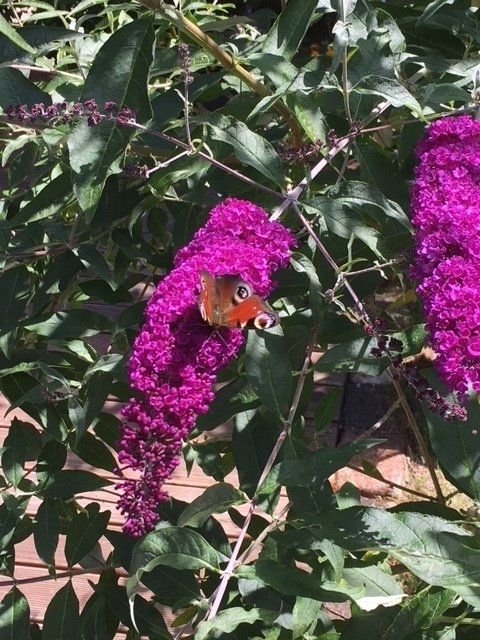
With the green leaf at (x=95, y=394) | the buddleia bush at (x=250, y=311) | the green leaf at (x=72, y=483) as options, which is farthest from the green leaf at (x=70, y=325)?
the green leaf at (x=72, y=483)

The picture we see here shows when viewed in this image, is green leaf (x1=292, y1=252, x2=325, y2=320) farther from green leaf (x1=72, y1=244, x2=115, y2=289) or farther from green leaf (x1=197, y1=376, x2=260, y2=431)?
green leaf (x1=72, y1=244, x2=115, y2=289)

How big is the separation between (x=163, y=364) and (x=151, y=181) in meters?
0.45

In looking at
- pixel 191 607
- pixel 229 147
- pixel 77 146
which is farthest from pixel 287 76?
pixel 191 607

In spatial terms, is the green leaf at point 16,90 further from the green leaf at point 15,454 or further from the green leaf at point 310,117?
the green leaf at point 15,454

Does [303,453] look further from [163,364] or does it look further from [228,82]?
[228,82]

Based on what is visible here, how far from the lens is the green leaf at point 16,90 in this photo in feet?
4.51

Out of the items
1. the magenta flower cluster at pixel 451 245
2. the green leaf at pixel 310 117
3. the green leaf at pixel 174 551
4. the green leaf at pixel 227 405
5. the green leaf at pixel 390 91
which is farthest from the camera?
the green leaf at pixel 227 405

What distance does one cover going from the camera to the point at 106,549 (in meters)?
2.38

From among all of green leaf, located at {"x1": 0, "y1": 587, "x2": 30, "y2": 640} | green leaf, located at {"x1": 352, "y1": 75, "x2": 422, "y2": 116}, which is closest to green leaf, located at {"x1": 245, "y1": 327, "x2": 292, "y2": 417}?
green leaf, located at {"x1": 352, "y1": 75, "x2": 422, "y2": 116}

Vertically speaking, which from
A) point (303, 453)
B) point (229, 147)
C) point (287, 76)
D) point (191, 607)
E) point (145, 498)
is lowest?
point (191, 607)

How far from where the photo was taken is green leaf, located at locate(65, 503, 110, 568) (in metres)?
1.44

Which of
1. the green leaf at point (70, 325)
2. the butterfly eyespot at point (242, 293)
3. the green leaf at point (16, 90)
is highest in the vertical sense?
the green leaf at point (16, 90)

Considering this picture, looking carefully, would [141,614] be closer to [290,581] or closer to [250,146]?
[290,581]

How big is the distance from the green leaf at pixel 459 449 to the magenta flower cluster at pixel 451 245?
0.23m
